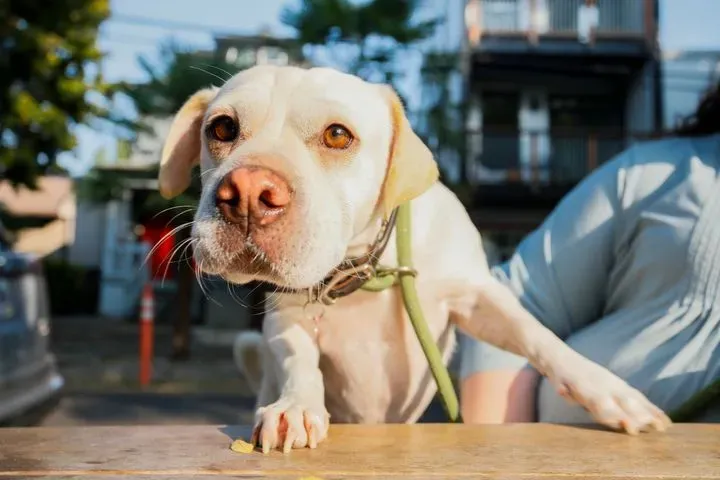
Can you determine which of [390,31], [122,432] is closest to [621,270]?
[122,432]

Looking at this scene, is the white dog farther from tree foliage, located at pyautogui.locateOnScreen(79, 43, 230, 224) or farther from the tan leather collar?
tree foliage, located at pyautogui.locateOnScreen(79, 43, 230, 224)

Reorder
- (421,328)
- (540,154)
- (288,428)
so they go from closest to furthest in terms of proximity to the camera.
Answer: (288,428) → (421,328) → (540,154)

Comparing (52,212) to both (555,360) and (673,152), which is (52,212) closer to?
(673,152)

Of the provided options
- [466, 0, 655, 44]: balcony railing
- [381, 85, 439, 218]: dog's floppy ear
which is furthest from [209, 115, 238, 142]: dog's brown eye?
[466, 0, 655, 44]: balcony railing

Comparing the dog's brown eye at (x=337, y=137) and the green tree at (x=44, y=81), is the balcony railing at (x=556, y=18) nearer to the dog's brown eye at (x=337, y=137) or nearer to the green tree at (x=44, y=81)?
the green tree at (x=44, y=81)

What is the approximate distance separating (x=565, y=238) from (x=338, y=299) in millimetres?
612

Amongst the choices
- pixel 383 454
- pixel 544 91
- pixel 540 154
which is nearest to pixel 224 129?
pixel 383 454

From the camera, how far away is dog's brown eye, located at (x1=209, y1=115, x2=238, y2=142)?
4.73 ft

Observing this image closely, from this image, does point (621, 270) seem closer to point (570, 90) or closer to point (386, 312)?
point (386, 312)

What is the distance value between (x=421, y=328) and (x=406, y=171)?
11.4 inches

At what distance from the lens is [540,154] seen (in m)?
14.6

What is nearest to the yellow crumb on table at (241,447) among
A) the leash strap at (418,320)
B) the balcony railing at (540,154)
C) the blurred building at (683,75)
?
the leash strap at (418,320)

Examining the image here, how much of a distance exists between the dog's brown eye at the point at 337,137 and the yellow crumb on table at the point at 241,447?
1.90 ft

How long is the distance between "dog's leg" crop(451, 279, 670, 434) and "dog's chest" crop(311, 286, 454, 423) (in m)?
0.08
